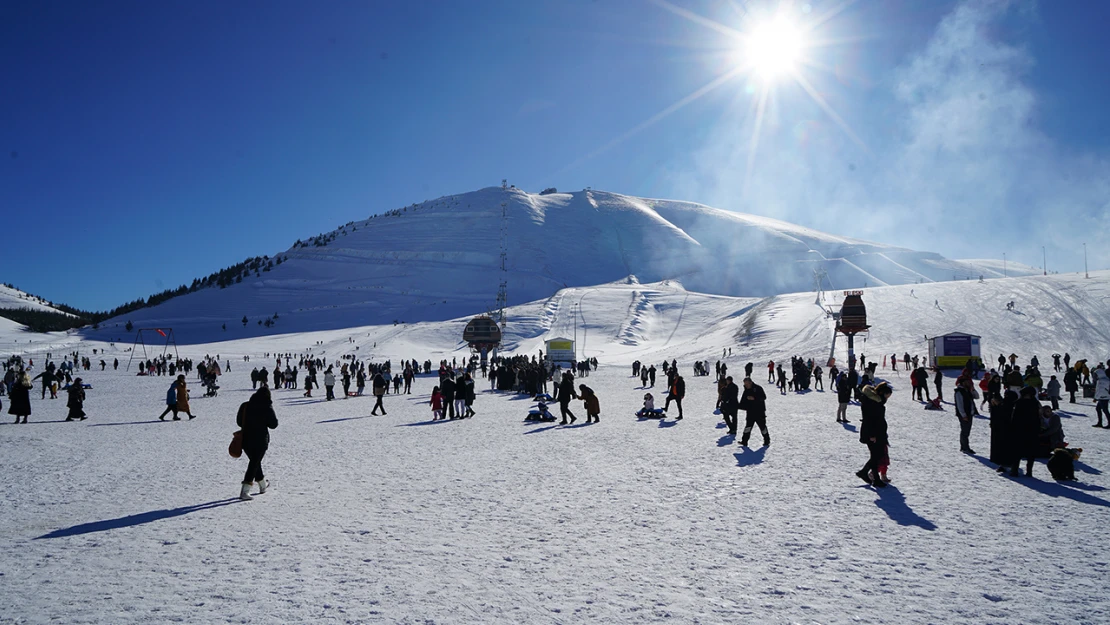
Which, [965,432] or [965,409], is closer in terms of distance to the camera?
[965,409]

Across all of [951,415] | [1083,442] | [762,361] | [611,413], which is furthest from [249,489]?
[762,361]

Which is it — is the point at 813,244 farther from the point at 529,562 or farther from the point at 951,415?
the point at 529,562

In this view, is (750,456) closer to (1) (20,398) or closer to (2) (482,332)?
(1) (20,398)

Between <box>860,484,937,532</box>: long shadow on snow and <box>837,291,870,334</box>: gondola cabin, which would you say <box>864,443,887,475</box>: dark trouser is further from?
<box>837,291,870,334</box>: gondola cabin

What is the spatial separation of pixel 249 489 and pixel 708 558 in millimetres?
5825

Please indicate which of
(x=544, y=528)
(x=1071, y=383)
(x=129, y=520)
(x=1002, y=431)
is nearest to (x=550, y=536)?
(x=544, y=528)

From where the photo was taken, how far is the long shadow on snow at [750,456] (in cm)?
1007

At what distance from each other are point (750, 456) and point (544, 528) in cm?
538

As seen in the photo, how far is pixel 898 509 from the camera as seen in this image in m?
Result: 7.06

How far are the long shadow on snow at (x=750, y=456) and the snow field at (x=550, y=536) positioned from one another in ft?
0.22

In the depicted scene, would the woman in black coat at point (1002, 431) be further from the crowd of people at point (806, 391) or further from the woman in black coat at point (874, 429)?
the woman in black coat at point (874, 429)

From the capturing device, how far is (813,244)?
145 metres

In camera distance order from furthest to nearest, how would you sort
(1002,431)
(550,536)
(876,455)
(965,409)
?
1. (965,409)
2. (1002,431)
3. (876,455)
4. (550,536)

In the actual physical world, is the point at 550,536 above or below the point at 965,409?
below
